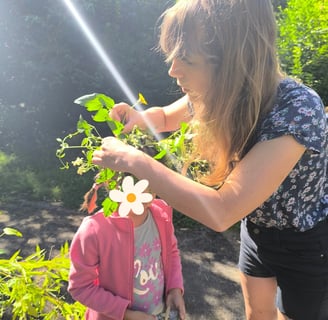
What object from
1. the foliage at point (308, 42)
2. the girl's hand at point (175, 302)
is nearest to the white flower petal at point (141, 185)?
the girl's hand at point (175, 302)

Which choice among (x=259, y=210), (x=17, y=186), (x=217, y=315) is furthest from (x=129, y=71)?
(x=259, y=210)

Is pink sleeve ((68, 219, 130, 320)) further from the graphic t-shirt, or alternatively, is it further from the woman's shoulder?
the woman's shoulder

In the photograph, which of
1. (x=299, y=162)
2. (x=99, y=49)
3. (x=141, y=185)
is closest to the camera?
(x=141, y=185)

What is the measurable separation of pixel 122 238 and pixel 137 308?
0.88ft

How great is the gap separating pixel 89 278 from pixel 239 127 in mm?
715

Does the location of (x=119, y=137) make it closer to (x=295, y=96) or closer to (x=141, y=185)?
(x=141, y=185)

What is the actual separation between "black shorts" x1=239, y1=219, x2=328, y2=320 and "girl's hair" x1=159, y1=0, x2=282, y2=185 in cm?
43

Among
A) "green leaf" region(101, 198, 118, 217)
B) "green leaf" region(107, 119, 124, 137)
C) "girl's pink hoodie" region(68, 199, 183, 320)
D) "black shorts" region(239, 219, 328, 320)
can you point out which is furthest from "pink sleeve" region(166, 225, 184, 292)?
"green leaf" region(107, 119, 124, 137)

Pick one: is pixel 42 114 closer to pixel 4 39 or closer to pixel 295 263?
pixel 4 39

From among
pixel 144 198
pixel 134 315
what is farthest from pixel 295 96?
pixel 134 315

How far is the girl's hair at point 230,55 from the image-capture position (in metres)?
1.16

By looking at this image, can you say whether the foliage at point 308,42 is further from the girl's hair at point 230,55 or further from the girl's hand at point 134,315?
the girl's hand at point 134,315

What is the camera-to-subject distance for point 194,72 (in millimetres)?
1227

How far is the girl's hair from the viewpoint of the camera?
1.16m
